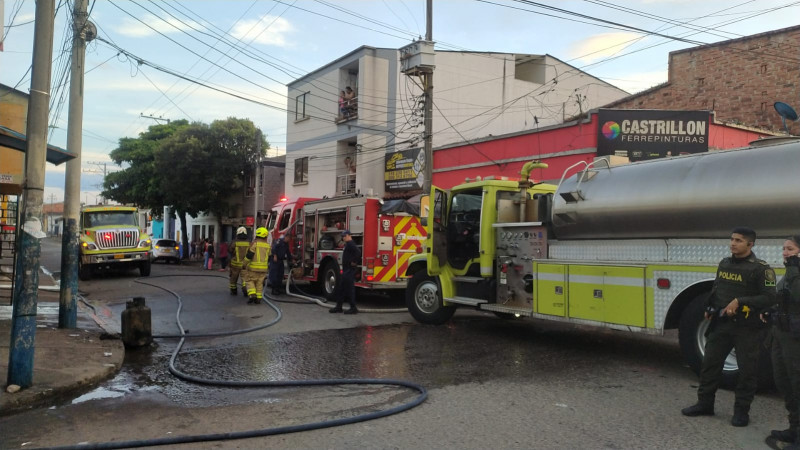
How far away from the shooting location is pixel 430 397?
543 cm

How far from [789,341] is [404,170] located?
1837 cm

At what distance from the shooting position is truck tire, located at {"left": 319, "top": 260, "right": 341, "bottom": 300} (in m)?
13.3

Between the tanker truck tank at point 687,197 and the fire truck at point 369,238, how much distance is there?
5.48m

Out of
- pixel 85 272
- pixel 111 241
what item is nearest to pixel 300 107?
pixel 111 241

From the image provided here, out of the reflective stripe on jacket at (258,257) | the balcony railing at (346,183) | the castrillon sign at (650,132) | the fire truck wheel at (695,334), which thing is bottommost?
the fire truck wheel at (695,334)

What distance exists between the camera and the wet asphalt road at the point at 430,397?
173 inches

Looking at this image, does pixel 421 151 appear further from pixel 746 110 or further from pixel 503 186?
pixel 503 186

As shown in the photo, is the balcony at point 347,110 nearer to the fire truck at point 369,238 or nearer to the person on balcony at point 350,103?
the person on balcony at point 350,103

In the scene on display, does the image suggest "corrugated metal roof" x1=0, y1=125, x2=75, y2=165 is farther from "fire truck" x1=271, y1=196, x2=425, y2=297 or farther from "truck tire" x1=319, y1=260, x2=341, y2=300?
"truck tire" x1=319, y1=260, x2=341, y2=300

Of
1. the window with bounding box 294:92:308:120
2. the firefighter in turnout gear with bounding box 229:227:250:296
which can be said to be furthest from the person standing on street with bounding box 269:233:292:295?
the window with bounding box 294:92:308:120

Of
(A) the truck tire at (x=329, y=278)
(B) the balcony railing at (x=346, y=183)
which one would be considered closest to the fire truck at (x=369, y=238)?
(A) the truck tire at (x=329, y=278)

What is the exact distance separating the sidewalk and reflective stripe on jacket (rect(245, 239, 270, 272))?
344 cm

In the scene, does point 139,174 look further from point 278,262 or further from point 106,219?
point 278,262

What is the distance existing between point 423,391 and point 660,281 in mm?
2983
